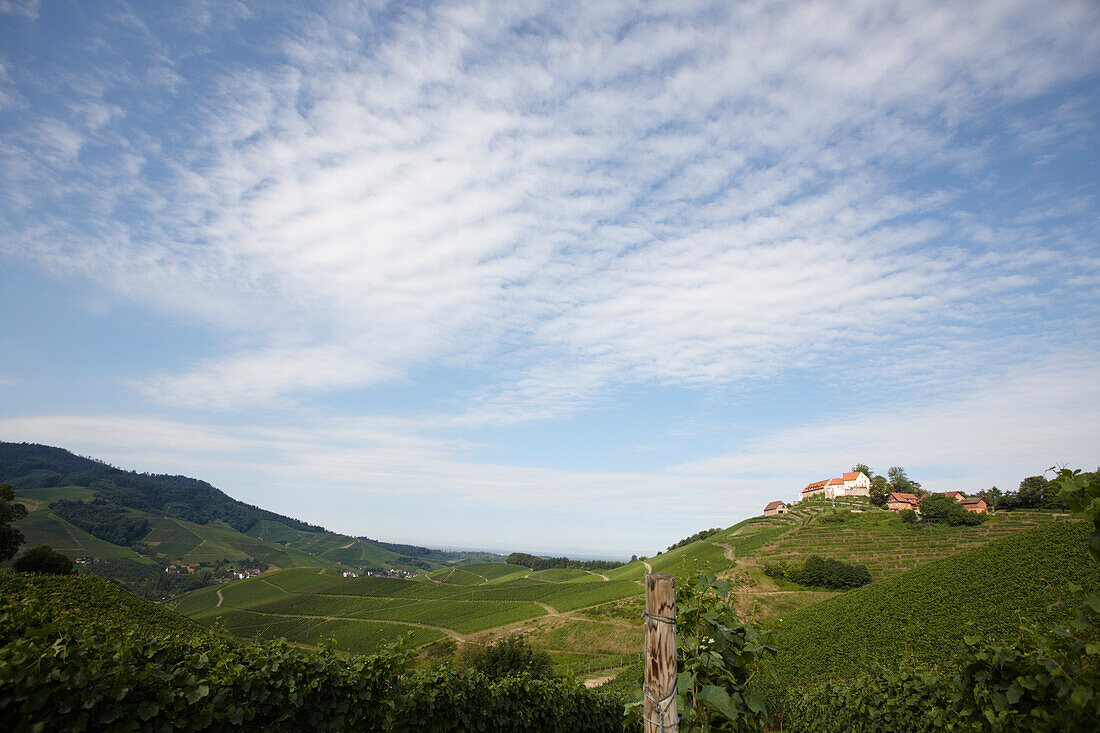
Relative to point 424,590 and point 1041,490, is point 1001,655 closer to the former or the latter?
point 1041,490

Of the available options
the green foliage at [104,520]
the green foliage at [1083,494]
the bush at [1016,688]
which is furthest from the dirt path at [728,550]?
the green foliage at [104,520]

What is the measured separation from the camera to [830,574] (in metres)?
56.4

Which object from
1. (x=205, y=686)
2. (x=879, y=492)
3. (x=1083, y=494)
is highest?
(x=1083, y=494)

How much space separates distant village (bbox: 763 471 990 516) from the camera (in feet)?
242

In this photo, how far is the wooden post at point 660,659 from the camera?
3.24m

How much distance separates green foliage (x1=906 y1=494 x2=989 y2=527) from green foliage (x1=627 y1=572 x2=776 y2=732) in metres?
80.6

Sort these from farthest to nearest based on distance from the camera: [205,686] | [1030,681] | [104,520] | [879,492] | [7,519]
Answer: [104,520] → [879,492] → [7,519] → [205,686] → [1030,681]

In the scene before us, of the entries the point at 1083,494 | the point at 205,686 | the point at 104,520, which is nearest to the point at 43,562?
the point at 205,686

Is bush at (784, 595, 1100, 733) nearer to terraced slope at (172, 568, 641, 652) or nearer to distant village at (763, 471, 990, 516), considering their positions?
terraced slope at (172, 568, 641, 652)

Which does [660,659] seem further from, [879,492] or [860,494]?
[860,494]

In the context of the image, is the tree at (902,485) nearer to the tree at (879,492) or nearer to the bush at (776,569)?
the tree at (879,492)

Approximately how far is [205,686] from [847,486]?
125 meters

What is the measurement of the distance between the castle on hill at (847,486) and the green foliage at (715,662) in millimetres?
113547

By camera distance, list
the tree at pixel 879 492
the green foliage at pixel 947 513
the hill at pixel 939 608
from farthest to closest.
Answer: the tree at pixel 879 492, the green foliage at pixel 947 513, the hill at pixel 939 608
